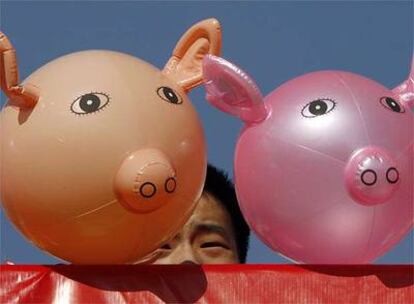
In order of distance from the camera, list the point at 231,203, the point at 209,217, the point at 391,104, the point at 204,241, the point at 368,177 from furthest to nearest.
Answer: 1. the point at 231,203
2. the point at 209,217
3. the point at 204,241
4. the point at 391,104
5. the point at 368,177

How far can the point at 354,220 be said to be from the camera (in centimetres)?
333

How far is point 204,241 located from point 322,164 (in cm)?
138

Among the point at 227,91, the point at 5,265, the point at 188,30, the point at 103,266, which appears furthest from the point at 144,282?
the point at 188,30

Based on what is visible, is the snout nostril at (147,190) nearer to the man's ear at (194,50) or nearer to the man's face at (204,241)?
the man's ear at (194,50)

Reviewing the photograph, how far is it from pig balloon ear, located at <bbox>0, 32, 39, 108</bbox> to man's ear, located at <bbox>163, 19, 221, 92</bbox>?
1.70 feet

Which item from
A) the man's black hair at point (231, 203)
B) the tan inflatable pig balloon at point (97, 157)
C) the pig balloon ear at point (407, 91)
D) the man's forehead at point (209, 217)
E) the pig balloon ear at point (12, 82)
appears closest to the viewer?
the tan inflatable pig balloon at point (97, 157)

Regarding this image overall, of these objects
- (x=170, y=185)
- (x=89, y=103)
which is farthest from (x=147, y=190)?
(x=89, y=103)

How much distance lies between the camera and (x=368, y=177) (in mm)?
3281

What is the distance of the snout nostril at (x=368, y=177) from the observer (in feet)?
10.8

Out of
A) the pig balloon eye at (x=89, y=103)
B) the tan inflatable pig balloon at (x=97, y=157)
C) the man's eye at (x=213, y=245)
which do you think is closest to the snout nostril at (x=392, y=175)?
the tan inflatable pig balloon at (x=97, y=157)

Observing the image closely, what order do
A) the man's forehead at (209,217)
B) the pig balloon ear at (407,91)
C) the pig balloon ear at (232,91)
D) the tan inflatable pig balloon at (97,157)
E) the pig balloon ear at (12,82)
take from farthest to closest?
the man's forehead at (209,217) < the pig balloon ear at (407,91) < the pig balloon ear at (232,91) < the pig balloon ear at (12,82) < the tan inflatable pig balloon at (97,157)

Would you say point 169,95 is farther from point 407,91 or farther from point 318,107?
point 407,91

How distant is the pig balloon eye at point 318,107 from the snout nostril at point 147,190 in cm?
54

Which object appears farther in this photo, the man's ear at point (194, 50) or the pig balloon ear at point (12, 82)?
the man's ear at point (194, 50)
